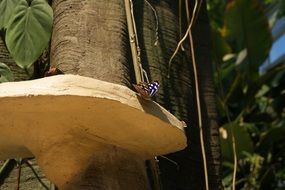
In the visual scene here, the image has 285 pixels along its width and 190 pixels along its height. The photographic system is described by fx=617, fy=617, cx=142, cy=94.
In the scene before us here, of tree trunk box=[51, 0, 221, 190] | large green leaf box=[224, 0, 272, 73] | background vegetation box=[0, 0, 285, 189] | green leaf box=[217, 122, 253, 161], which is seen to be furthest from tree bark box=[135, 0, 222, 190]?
large green leaf box=[224, 0, 272, 73]

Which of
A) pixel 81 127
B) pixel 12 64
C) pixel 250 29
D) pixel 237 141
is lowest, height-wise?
pixel 81 127

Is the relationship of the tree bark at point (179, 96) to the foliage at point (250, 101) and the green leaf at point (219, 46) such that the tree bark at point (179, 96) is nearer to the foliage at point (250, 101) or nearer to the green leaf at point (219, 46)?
the foliage at point (250, 101)

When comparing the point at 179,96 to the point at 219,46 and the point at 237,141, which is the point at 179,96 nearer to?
the point at 237,141

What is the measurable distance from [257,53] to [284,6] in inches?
18.8

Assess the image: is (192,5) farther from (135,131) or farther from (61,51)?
(135,131)

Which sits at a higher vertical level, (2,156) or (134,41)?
(134,41)

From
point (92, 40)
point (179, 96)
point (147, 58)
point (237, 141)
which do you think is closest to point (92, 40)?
point (92, 40)

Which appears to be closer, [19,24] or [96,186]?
[96,186]

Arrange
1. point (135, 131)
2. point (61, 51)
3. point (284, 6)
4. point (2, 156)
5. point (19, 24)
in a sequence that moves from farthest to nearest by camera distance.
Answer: point (284, 6), point (19, 24), point (61, 51), point (2, 156), point (135, 131)

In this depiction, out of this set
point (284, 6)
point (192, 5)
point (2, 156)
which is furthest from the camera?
point (284, 6)

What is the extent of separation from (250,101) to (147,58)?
309cm

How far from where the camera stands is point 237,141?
362 centimetres

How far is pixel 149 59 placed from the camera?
4.55ft

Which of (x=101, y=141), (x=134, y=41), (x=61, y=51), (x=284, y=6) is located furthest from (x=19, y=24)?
(x=284, y=6)
